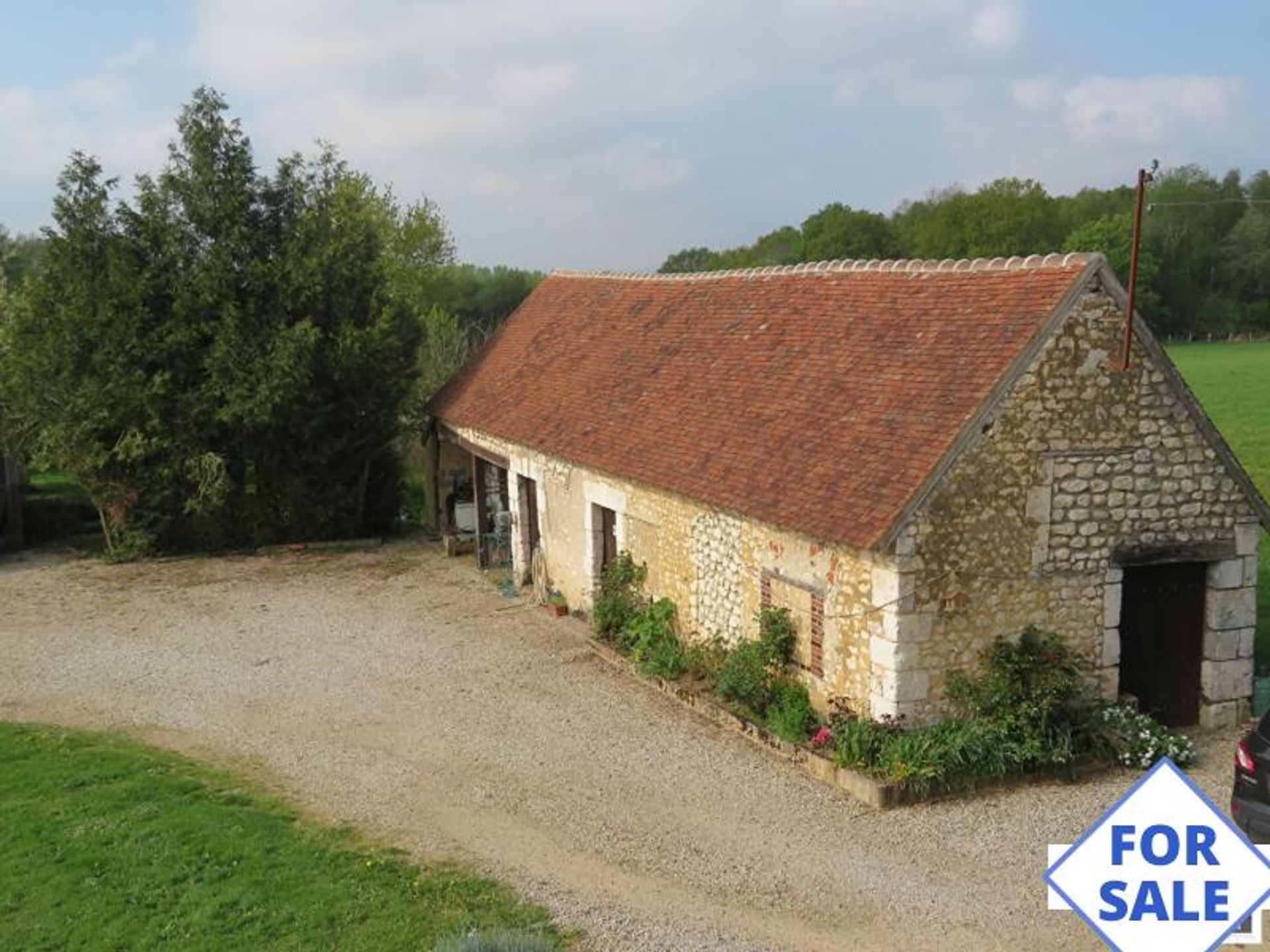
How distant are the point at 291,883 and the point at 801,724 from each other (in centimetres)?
494

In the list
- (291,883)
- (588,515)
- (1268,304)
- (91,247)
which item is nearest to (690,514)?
(588,515)

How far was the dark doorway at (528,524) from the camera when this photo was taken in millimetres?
18219

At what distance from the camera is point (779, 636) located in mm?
11312

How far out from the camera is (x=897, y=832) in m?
8.88

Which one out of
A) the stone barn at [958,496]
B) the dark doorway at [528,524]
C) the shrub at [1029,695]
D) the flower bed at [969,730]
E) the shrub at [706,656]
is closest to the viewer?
the flower bed at [969,730]

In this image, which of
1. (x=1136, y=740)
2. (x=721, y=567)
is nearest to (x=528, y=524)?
(x=721, y=567)

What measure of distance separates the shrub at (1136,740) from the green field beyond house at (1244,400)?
9.41ft

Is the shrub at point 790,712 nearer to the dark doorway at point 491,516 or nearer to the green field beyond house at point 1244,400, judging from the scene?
the green field beyond house at point 1244,400

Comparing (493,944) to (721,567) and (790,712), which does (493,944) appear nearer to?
(790,712)

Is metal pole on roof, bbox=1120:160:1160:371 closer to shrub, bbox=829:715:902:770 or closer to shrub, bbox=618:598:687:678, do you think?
shrub, bbox=829:715:902:770

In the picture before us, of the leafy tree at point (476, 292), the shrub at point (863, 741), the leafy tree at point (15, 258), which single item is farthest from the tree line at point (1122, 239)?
the shrub at point (863, 741)

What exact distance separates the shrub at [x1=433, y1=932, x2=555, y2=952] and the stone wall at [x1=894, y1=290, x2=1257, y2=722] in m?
4.62

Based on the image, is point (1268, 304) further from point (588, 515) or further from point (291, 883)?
point (291, 883)

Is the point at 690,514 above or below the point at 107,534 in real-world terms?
above
